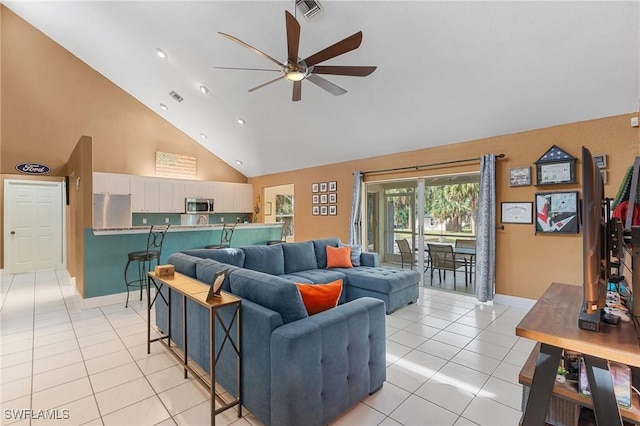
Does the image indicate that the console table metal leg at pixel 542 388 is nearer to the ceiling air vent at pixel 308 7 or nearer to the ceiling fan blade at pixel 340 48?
the ceiling fan blade at pixel 340 48

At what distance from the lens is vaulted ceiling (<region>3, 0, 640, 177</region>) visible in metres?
2.98

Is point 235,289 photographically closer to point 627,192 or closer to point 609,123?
point 627,192

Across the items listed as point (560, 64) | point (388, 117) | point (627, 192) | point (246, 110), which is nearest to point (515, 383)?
point (627, 192)

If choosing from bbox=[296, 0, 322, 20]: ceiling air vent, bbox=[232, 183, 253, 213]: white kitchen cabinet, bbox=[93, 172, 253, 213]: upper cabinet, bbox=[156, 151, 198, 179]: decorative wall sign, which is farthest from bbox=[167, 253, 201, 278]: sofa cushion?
bbox=[232, 183, 253, 213]: white kitchen cabinet

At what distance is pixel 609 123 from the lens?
362 cm

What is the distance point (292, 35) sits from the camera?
2525mm

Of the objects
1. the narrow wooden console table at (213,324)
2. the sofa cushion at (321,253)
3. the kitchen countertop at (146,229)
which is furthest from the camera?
the sofa cushion at (321,253)

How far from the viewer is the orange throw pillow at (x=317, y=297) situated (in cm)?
208

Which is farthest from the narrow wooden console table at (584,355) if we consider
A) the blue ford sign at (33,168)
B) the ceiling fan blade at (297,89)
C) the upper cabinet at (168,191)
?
the blue ford sign at (33,168)

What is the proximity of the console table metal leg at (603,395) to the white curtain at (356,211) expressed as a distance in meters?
5.19

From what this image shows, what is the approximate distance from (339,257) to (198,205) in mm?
4664

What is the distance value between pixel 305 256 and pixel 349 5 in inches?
130

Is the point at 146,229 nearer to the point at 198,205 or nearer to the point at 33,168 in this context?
the point at 198,205

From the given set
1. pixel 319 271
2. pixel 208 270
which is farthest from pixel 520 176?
pixel 208 270
